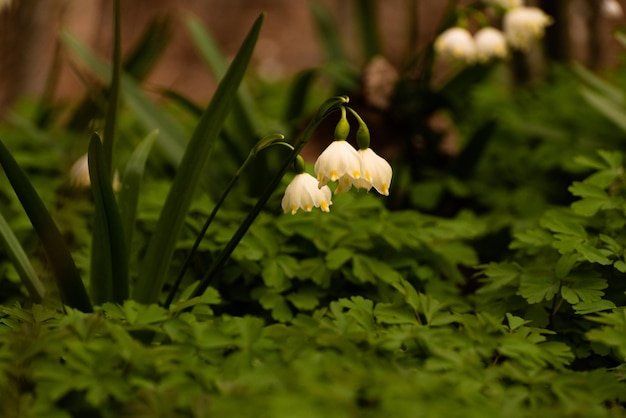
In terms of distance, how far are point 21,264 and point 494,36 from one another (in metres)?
1.95

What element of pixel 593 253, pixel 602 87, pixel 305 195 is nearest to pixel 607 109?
pixel 602 87

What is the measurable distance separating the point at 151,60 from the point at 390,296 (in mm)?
A: 1970

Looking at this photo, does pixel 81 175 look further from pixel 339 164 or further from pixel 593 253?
pixel 593 253

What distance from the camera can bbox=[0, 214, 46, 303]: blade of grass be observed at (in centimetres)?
170

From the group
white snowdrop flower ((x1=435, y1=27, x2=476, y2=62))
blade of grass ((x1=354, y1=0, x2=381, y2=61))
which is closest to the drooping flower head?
white snowdrop flower ((x1=435, y1=27, x2=476, y2=62))

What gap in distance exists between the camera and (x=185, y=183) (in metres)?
1.84

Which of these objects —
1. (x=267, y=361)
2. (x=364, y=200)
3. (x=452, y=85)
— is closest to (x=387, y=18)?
(x=452, y=85)

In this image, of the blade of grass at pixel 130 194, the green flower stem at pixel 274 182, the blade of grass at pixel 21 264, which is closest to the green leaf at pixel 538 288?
the green flower stem at pixel 274 182

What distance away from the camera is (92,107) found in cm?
323

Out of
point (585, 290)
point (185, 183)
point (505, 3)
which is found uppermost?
point (505, 3)

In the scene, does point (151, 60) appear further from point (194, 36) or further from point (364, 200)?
point (364, 200)

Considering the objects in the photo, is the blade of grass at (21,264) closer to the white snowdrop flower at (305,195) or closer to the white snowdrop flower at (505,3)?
the white snowdrop flower at (305,195)

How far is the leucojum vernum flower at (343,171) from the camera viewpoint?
142 cm

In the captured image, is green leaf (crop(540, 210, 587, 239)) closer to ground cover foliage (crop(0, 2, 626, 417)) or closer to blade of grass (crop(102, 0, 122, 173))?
ground cover foliage (crop(0, 2, 626, 417))
